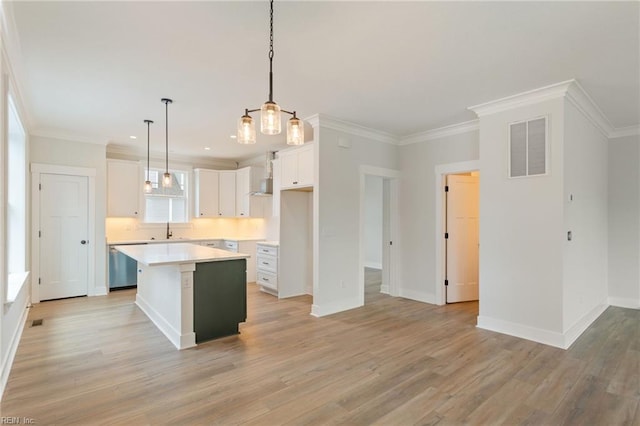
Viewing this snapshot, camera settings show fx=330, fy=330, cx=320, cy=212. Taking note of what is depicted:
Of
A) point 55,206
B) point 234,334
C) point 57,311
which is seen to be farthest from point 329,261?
point 55,206

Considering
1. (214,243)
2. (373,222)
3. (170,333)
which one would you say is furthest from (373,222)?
(170,333)

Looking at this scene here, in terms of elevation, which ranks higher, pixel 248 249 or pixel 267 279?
pixel 248 249

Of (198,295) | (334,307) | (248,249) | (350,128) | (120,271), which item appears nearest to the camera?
(198,295)

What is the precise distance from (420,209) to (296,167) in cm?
214

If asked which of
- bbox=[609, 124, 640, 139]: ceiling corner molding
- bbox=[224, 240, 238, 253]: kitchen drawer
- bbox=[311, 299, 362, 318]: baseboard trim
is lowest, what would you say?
bbox=[311, 299, 362, 318]: baseboard trim

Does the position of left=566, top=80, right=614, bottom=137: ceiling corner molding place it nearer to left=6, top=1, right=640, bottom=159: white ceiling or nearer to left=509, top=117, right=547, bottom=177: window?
left=6, top=1, right=640, bottom=159: white ceiling

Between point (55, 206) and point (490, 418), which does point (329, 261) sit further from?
point (55, 206)

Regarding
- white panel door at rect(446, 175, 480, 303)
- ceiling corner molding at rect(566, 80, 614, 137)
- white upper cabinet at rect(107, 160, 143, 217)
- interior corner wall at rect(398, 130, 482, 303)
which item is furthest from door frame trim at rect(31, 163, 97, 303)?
ceiling corner molding at rect(566, 80, 614, 137)

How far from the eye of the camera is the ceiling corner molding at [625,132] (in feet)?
16.0

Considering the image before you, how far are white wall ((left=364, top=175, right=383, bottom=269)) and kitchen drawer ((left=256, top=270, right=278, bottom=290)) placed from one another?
395 cm

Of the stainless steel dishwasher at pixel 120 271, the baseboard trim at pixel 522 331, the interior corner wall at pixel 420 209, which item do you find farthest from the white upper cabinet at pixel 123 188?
the baseboard trim at pixel 522 331

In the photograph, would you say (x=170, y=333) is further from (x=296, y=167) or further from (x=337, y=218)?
(x=296, y=167)

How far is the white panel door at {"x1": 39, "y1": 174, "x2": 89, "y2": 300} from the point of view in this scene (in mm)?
5281

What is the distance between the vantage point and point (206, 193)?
24.1 ft
